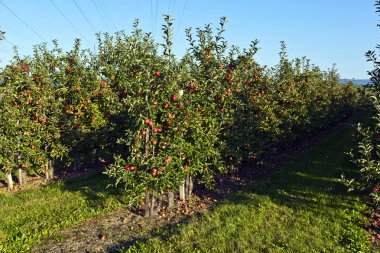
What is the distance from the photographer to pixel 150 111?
26.1 feet

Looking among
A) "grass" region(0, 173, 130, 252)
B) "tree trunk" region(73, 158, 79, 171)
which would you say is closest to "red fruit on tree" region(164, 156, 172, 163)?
"grass" region(0, 173, 130, 252)

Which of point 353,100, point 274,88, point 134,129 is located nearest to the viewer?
point 134,129

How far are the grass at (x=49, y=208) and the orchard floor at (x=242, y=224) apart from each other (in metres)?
0.22

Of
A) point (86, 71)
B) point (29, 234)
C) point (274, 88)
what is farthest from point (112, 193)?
point (274, 88)

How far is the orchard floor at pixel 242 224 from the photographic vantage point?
6.93 meters

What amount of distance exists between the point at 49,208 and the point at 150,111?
4993 mm

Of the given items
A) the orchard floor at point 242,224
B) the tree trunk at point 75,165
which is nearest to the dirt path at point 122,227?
the orchard floor at point 242,224

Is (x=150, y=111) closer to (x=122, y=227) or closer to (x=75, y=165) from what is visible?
(x=122, y=227)

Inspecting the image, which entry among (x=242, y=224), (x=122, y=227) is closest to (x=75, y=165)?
(x=122, y=227)

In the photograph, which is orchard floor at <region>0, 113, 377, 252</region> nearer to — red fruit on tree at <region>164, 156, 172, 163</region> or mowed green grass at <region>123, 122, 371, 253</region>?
mowed green grass at <region>123, 122, 371, 253</region>

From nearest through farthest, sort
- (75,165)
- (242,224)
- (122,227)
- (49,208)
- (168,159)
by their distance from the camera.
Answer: (242,224) < (168,159) < (122,227) < (49,208) < (75,165)

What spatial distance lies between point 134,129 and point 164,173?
4.96 ft

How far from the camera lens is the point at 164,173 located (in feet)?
27.0

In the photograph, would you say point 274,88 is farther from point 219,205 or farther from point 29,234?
point 29,234
